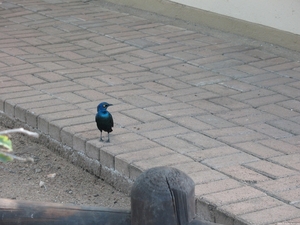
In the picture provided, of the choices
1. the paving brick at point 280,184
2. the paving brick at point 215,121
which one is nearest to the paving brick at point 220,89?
the paving brick at point 215,121

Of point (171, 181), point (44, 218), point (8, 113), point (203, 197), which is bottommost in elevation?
point (8, 113)

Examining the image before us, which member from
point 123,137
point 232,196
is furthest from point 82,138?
point 232,196

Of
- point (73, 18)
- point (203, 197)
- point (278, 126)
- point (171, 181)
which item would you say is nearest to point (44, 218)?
point (171, 181)

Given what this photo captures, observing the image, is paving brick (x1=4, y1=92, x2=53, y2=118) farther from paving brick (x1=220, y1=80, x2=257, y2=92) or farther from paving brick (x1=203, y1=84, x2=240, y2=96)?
paving brick (x1=220, y1=80, x2=257, y2=92)

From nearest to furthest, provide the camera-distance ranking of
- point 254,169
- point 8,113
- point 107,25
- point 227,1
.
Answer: point 254,169, point 8,113, point 227,1, point 107,25

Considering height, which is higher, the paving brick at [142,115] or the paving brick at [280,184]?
the paving brick at [280,184]

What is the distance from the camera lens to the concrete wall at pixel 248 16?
21.6 ft

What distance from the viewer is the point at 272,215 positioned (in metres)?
3.40

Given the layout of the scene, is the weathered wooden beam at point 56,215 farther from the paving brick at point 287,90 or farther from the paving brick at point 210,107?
the paving brick at point 287,90

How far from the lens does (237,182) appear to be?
3.83 meters

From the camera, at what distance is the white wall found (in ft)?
21.4

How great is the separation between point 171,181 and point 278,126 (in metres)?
2.91

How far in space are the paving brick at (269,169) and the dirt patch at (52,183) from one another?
85cm

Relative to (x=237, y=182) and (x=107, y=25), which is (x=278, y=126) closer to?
(x=237, y=182)
